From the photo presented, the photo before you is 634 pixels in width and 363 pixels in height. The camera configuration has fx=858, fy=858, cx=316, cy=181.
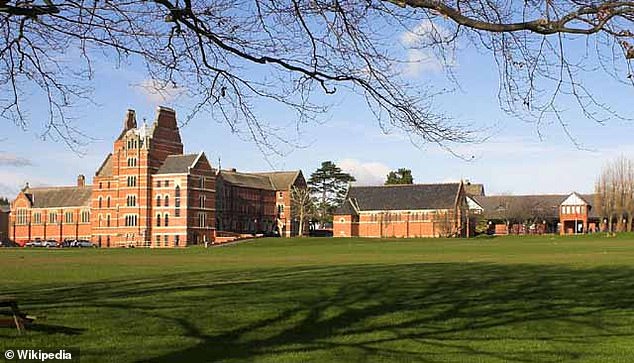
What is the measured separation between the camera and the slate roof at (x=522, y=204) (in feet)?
443

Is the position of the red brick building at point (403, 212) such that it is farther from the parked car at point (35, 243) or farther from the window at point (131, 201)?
the parked car at point (35, 243)

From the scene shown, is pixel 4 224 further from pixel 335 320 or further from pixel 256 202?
pixel 335 320

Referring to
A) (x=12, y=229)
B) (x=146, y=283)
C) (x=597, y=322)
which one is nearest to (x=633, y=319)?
(x=597, y=322)

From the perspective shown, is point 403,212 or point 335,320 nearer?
point 335,320

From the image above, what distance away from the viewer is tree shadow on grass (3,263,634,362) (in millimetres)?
11805

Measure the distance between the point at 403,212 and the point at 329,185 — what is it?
22.0m

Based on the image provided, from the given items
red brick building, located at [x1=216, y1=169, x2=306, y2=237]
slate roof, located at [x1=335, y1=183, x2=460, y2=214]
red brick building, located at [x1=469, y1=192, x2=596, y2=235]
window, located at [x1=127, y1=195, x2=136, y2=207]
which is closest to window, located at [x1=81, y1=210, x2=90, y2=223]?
window, located at [x1=127, y1=195, x2=136, y2=207]

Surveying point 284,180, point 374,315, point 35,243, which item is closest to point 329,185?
point 284,180

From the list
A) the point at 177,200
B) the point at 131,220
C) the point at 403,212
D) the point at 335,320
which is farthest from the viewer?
the point at 403,212

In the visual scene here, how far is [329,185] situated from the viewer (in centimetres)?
14338

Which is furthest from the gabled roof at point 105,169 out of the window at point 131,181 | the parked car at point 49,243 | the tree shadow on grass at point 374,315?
the tree shadow on grass at point 374,315

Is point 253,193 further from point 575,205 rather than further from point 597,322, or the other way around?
point 597,322

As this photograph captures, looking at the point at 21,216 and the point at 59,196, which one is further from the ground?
the point at 59,196

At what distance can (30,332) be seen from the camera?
39.4 ft
